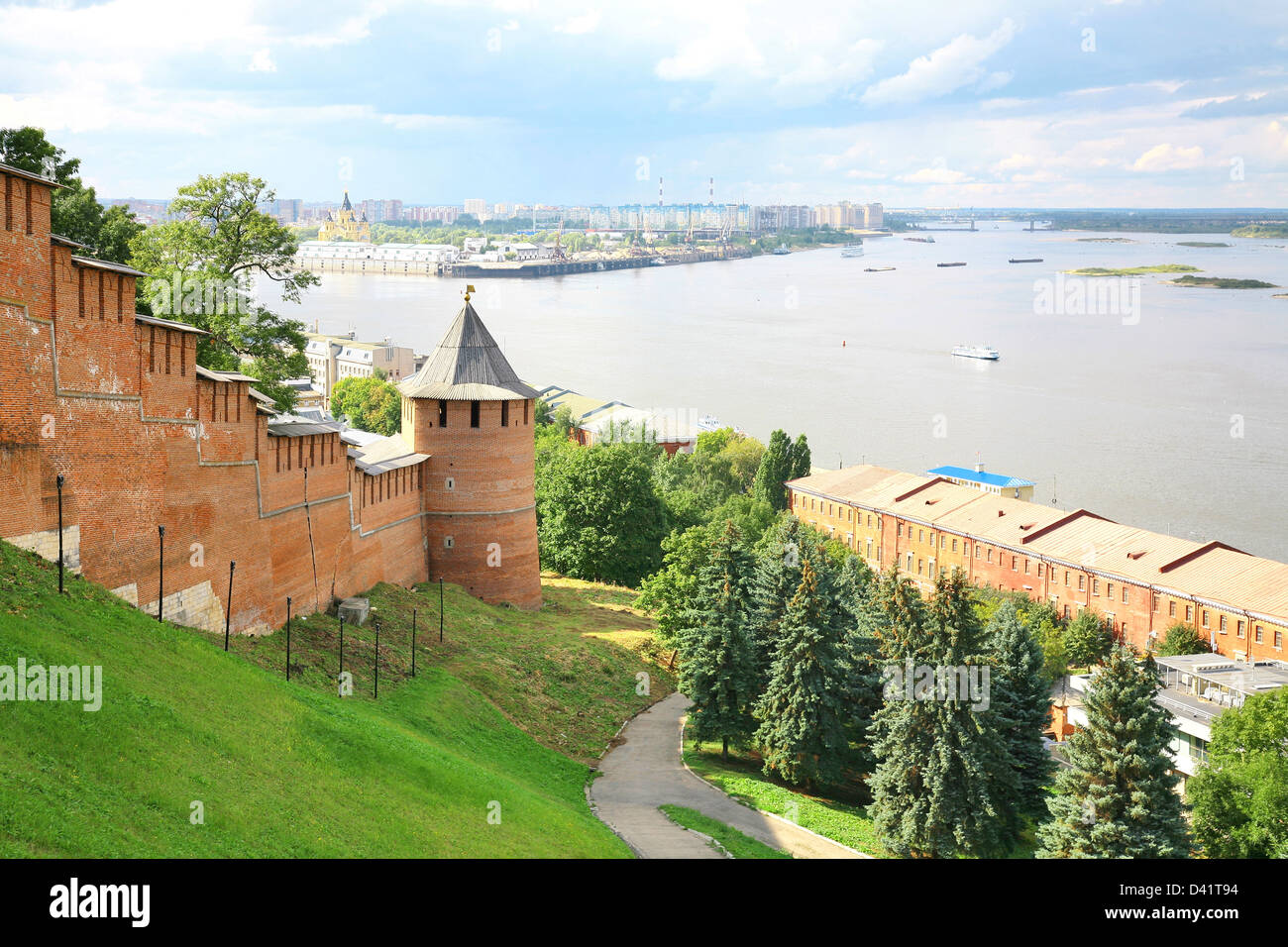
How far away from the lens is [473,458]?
99.5 feet

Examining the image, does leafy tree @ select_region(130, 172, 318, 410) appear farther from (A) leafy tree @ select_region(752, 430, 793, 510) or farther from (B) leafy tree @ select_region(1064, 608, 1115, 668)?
(A) leafy tree @ select_region(752, 430, 793, 510)

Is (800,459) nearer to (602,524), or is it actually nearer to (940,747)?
(602,524)

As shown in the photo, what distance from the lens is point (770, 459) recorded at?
61281 millimetres

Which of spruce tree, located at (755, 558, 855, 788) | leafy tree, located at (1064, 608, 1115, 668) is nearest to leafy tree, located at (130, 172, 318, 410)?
spruce tree, located at (755, 558, 855, 788)

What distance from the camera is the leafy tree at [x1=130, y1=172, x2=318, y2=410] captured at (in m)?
24.8

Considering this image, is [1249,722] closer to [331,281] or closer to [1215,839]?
[1215,839]

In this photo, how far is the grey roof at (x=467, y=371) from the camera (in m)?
30.3

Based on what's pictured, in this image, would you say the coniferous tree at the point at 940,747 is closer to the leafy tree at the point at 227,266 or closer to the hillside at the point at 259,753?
the hillside at the point at 259,753

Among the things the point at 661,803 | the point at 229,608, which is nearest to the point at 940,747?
the point at 661,803

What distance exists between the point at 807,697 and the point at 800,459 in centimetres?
3862

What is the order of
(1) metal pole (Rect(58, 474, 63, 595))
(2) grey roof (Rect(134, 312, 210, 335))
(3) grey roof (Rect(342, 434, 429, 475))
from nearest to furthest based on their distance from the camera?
(1) metal pole (Rect(58, 474, 63, 595)) < (2) grey roof (Rect(134, 312, 210, 335)) < (3) grey roof (Rect(342, 434, 429, 475))

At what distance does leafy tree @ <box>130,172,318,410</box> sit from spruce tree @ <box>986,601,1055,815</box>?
1566 centimetres
